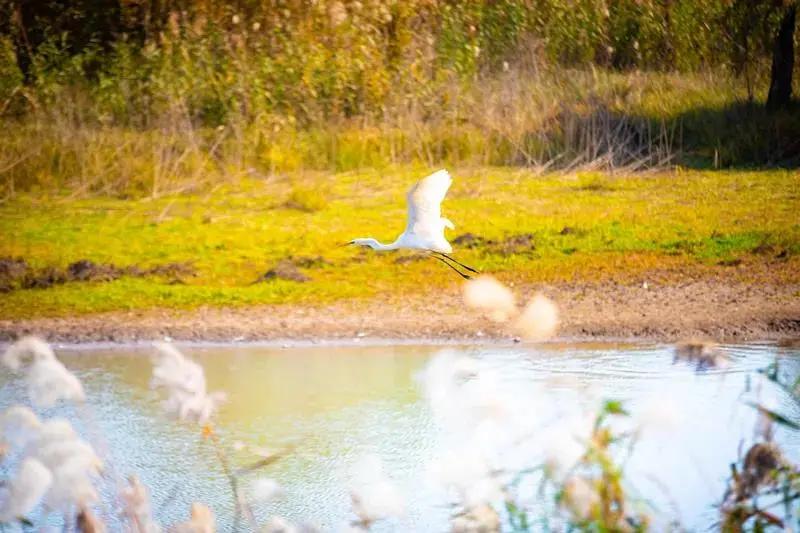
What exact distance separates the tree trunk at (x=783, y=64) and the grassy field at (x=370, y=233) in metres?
1.49

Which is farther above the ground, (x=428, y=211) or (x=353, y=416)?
(x=428, y=211)

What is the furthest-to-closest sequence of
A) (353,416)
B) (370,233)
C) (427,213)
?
(370,233) → (427,213) → (353,416)

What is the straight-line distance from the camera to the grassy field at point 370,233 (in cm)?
860

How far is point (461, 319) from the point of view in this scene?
7805 millimetres

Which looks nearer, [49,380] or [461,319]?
[49,380]

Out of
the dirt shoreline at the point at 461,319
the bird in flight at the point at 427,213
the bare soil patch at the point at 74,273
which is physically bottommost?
the dirt shoreline at the point at 461,319

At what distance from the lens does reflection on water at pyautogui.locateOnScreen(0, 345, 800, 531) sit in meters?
4.78

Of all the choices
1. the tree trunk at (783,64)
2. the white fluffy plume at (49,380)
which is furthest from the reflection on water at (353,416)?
the tree trunk at (783,64)

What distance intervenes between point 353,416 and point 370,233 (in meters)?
3.98

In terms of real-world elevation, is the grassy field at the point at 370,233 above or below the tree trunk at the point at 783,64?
below

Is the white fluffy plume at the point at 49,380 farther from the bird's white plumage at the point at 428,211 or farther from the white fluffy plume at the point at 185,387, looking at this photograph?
the bird's white plumage at the point at 428,211

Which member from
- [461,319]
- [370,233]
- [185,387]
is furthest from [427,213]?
[370,233]

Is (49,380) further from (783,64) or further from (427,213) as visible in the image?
(783,64)

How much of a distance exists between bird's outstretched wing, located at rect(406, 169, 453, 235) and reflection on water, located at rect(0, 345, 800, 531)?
0.93 meters
